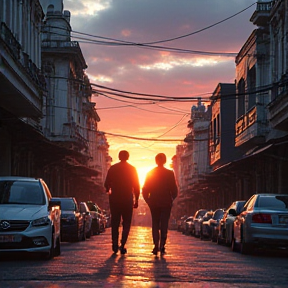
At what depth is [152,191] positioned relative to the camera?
16359 mm

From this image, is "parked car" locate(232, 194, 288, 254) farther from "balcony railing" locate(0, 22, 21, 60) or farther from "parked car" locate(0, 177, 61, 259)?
"balcony railing" locate(0, 22, 21, 60)

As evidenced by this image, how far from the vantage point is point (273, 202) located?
1819cm

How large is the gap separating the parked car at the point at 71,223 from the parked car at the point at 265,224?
8.70 m

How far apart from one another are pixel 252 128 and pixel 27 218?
28.3m

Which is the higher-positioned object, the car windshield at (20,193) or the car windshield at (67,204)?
the car windshield at (20,193)

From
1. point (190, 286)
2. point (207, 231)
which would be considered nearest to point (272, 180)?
point (207, 231)

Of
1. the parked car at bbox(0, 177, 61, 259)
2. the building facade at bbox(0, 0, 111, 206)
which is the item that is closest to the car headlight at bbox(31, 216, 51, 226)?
the parked car at bbox(0, 177, 61, 259)

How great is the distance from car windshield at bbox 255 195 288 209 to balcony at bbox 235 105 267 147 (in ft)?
71.5

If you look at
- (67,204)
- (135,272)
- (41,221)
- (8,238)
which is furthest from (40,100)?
(135,272)

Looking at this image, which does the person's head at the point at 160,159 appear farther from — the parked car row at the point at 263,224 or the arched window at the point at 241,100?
the arched window at the point at 241,100

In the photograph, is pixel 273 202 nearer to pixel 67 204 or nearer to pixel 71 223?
pixel 71 223

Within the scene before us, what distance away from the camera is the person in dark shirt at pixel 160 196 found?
16.2m

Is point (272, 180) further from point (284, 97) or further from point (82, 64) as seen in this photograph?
point (82, 64)

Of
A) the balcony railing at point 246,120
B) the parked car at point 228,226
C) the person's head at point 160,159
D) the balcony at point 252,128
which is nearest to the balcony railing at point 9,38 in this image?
the parked car at point 228,226
